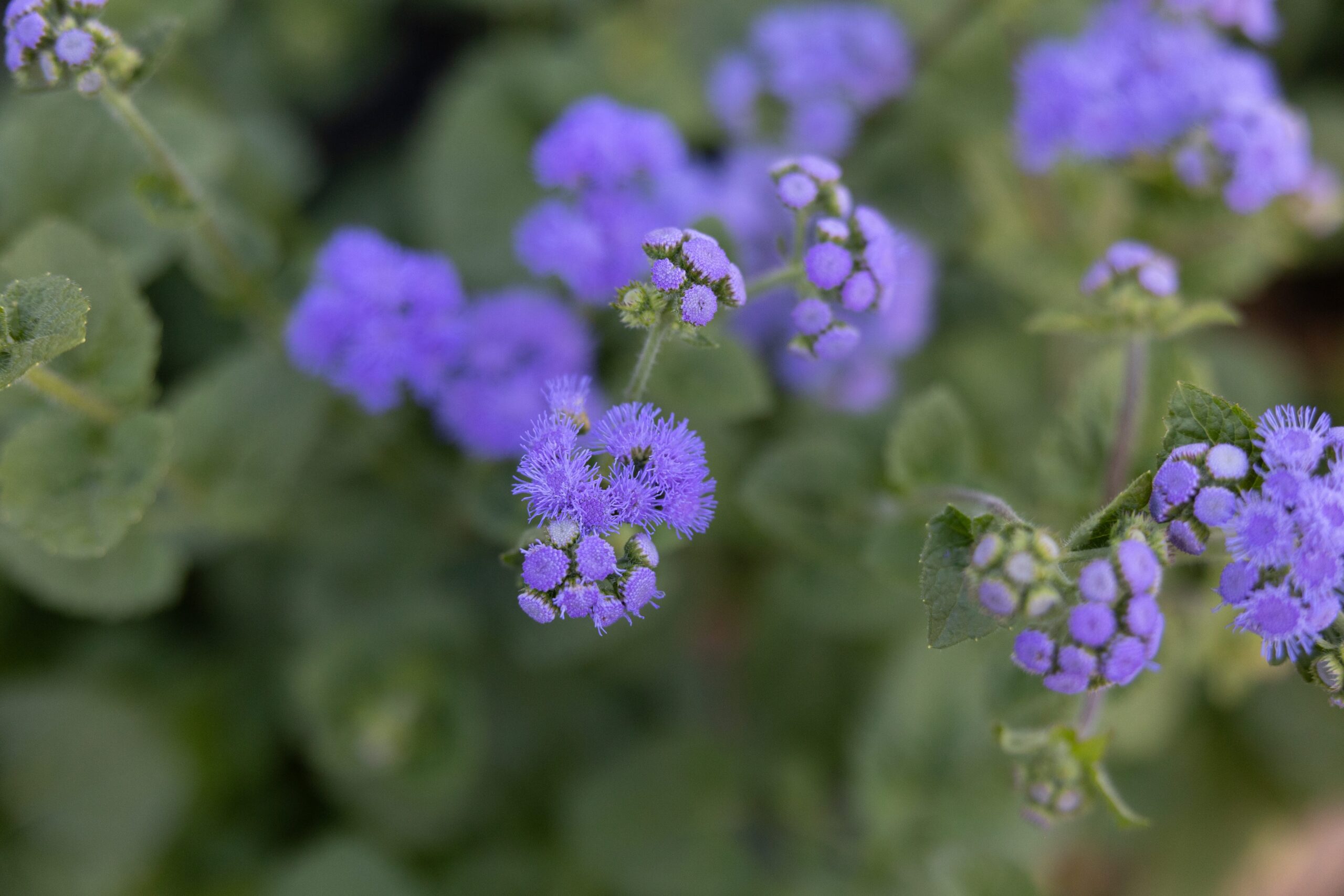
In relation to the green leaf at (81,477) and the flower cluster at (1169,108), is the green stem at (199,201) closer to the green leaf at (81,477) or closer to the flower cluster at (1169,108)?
the green leaf at (81,477)

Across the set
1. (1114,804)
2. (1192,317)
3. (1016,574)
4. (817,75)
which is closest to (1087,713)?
(1114,804)

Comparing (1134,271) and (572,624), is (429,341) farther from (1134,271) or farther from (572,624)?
(1134,271)

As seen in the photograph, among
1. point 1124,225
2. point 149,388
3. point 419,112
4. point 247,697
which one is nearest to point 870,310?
point 149,388

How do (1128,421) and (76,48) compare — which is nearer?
(76,48)

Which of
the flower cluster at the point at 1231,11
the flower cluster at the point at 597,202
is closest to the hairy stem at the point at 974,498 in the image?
the flower cluster at the point at 597,202

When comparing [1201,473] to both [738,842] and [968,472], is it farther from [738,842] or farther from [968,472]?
[738,842]

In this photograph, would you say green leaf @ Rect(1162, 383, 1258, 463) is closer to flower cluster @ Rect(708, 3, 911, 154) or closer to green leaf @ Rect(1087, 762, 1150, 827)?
green leaf @ Rect(1087, 762, 1150, 827)
